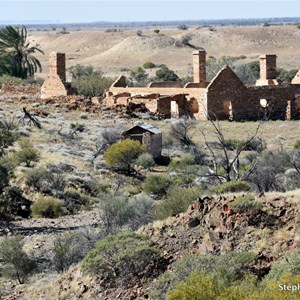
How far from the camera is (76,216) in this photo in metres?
24.7

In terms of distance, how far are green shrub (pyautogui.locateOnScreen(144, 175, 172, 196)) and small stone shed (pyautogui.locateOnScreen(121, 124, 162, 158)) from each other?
159 inches

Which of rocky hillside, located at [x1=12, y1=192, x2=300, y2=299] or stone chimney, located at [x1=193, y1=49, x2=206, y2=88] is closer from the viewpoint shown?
rocky hillside, located at [x1=12, y1=192, x2=300, y2=299]

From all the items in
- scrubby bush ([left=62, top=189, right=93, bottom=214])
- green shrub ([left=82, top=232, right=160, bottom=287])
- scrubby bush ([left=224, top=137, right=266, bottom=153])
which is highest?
green shrub ([left=82, top=232, right=160, bottom=287])

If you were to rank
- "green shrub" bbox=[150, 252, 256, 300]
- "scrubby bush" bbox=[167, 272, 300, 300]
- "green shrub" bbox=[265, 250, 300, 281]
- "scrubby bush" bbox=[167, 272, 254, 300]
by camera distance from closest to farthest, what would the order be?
"scrubby bush" bbox=[167, 272, 300, 300] < "scrubby bush" bbox=[167, 272, 254, 300] < "green shrub" bbox=[265, 250, 300, 281] < "green shrub" bbox=[150, 252, 256, 300]

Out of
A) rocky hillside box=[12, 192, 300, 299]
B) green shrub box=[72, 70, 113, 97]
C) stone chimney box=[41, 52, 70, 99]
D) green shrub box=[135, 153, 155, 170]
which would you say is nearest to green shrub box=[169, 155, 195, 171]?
green shrub box=[135, 153, 155, 170]

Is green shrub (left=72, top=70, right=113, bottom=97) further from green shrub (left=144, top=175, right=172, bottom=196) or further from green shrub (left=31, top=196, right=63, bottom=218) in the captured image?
green shrub (left=31, top=196, right=63, bottom=218)

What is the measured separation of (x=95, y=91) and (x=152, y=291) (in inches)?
1322

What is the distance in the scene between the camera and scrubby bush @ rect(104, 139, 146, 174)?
1150 inches

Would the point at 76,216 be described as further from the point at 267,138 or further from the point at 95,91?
the point at 95,91

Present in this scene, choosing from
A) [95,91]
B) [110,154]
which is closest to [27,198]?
[110,154]

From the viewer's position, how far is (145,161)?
29562mm

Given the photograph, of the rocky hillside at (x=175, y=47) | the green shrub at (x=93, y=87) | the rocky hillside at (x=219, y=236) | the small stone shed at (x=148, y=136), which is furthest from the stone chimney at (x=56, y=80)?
the rocky hillside at (x=175, y=47)

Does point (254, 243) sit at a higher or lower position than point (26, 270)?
higher

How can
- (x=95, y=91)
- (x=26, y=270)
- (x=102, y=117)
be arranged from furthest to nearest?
(x=95, y=91)
(x=102, y=117)
(x=26, y=270)
